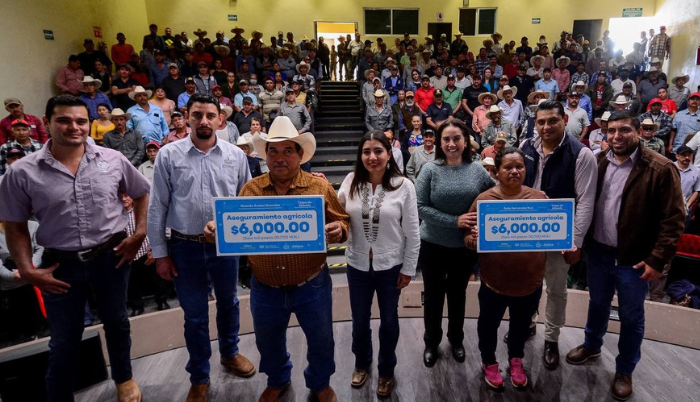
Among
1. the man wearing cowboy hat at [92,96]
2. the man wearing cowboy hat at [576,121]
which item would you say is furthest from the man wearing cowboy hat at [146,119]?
the man wearing cowboy hat at [576,121]

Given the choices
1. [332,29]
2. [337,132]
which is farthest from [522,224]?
[332,29]

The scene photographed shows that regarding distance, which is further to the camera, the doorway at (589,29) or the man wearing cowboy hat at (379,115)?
the doorway at (589,29)

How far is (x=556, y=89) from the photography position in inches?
346

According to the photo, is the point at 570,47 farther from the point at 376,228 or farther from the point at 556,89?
the point at 376,228

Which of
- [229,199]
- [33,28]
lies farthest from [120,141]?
[229,199]

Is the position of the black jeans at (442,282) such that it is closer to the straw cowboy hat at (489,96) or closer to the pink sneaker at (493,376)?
the pink sneaker at (493,376)

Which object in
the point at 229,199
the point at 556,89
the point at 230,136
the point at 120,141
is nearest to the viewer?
the point at 229,199

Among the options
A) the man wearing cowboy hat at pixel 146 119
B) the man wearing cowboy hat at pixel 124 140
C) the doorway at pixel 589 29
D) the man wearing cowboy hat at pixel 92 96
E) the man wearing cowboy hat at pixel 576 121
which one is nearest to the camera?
the man wearing cowboy hat at pixel 124 140

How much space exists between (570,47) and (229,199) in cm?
1273

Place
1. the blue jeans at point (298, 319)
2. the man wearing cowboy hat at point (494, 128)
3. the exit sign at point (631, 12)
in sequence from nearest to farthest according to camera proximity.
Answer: the blue jeans at point (298, 319)
the man wearing cowboy hat at point (494, 128)
the exit sign at point (631, 12)

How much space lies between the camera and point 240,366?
2678 millimetres

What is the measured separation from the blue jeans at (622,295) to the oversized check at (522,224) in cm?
45

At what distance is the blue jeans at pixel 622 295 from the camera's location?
7.72ft

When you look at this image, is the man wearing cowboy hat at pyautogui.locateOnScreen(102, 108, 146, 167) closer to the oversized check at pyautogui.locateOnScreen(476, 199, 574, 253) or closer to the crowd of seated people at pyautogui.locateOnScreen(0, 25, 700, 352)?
the crowd of seated people at pyautogui.locateOnScreen(0, 25, 700, 352)
